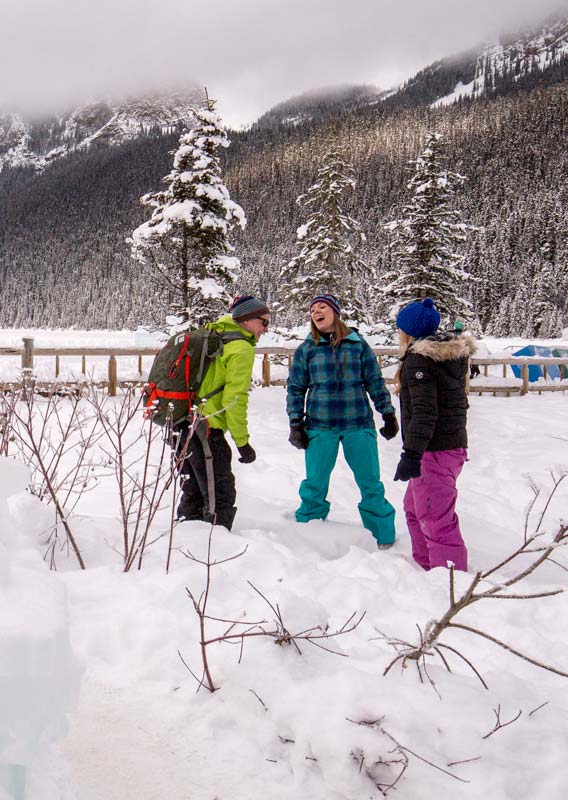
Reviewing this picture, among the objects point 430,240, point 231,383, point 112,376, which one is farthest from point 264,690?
point 430,240

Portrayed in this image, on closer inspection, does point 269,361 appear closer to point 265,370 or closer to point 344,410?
point 265,370

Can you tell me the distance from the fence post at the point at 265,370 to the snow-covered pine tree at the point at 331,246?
4.19 m

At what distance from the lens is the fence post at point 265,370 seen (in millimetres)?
13430

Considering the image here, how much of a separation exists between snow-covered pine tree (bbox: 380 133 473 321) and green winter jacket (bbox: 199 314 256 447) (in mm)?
13813

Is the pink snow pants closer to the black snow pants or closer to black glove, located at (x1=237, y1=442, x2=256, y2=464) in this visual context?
black glove, located at (x1=237, y1=442, x2=256, y2=464)

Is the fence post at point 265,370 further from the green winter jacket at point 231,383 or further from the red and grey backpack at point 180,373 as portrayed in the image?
the red and grey backpack at point 180,373

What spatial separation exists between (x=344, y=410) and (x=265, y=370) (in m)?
9.92

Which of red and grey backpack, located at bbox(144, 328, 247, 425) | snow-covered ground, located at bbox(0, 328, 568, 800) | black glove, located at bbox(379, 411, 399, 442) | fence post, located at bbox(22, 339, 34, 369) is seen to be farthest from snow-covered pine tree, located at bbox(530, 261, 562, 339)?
snow-covered ground, located at bbox(0, 328, 568, 800)

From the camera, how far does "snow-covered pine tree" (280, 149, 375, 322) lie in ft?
53.8

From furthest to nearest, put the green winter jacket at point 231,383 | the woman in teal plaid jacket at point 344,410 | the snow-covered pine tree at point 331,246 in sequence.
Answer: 1. the snow-covered pine tree at point 331,246
2. the woman in teal plaid jacket at point 344,410
3. the green winter jacket at point 231,383

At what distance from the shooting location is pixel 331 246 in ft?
53.3

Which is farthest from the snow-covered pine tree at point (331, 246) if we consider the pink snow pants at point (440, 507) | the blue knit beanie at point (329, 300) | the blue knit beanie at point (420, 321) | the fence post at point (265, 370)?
the pink snow pants at point (440, 507)

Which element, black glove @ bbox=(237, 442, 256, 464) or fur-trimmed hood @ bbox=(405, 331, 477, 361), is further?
black glove @ bbox=(237, 442, 256, 464)

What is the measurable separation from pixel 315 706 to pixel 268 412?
9133 millimetres
